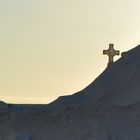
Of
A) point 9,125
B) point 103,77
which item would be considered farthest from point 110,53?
point 9,125

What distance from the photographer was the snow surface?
26.6 feet

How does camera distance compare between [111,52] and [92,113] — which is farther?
[111,52]

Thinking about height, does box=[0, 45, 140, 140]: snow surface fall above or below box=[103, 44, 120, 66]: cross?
below

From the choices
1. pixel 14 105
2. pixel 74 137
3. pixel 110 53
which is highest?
pixel 110 53

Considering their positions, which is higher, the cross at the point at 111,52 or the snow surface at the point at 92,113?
the cross at the point at 111,52

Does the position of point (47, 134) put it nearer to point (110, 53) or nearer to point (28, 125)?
point (28, 125)

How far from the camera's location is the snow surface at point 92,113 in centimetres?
810

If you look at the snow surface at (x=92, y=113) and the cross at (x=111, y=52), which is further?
the cross at (x=111, y=52)

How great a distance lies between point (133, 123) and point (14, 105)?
250cm

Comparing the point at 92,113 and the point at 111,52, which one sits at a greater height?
the point at 111,52

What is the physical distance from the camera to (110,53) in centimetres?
1041

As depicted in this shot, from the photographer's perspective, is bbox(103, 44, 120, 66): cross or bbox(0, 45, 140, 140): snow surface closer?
bbox(0, 45, 140, 140): snow surface

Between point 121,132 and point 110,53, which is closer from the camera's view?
point 121,132

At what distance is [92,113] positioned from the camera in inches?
332
